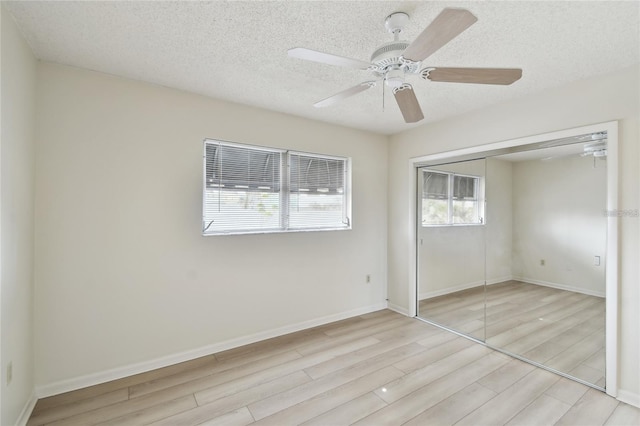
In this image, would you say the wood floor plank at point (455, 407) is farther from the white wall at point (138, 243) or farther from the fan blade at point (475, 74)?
the fan blade at point (475, 74)

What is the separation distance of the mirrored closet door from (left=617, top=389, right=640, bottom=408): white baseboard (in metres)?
0.14

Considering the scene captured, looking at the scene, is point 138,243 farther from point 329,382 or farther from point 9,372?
point 329,382

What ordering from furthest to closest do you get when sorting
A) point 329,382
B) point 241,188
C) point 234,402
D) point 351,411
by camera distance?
point 241,188 → point 329,382 → point 234,402 → point 351,411

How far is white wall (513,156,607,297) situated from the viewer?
2.42 meters

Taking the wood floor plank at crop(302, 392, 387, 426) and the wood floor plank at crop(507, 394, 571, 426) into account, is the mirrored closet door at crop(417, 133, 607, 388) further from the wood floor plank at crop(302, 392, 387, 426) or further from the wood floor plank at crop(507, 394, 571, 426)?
the wood floor plank at crop(302, 392, 387, 426)

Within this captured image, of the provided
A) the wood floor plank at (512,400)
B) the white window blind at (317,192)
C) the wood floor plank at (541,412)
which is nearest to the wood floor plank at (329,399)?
the wood floor plank at (512,400)

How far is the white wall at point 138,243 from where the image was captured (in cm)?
221

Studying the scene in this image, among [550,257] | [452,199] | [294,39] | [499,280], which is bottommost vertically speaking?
[499,280]

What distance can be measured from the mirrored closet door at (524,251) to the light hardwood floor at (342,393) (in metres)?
0.34

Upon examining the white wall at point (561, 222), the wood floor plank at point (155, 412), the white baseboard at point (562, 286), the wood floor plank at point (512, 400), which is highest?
the white wall at point (561, 222)

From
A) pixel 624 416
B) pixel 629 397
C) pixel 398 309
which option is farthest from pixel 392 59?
pixel 398 309

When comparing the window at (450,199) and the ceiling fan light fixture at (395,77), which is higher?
the ceiling fan light fixture at (395,77)

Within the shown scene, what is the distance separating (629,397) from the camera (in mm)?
2129

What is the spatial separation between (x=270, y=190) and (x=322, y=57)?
1932 millimetres
